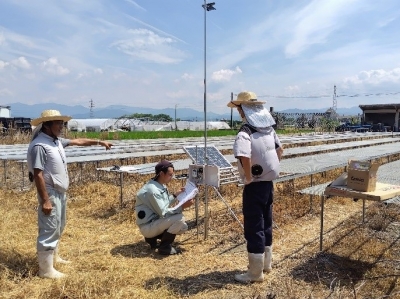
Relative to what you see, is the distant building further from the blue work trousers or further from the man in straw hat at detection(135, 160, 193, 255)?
the blue work trousers

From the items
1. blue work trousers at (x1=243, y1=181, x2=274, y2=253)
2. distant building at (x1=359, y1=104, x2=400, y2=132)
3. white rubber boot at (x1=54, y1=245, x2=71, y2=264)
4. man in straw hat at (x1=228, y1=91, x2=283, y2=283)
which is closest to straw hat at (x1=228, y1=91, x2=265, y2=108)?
man in straw hat at (x1=228, y1=91, x2=283, y2=283)

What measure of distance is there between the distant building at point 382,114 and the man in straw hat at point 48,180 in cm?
3323

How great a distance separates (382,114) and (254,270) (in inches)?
1410

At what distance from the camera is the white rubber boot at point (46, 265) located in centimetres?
305

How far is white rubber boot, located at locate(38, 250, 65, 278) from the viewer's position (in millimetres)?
3047

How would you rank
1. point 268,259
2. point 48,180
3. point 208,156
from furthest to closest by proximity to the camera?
point 208,156 < point 268,259 < point 48,180

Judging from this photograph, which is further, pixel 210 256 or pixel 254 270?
pixel 210 256

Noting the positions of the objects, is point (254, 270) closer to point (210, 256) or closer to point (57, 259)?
point (210, 256)

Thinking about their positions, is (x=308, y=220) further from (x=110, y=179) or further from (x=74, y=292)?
(x=110, y=179)

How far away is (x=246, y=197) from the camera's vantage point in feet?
9.87

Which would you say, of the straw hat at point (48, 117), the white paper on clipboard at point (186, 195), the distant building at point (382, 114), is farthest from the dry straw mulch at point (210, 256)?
the distant building at point (382, 114)

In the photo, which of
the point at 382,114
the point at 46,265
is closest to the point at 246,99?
the point at 46,265

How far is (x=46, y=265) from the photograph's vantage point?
3.05 m

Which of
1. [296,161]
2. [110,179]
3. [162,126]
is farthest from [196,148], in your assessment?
[162,126]
